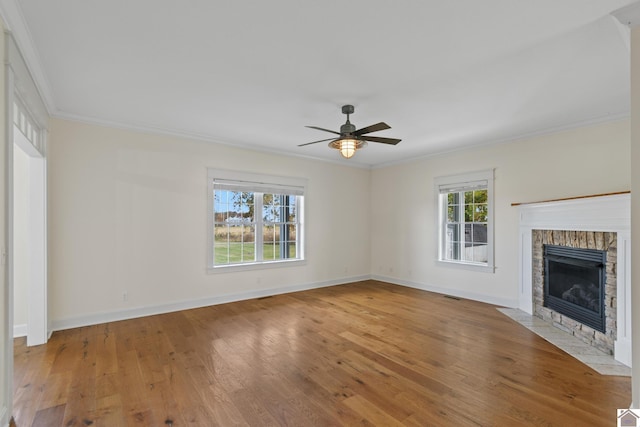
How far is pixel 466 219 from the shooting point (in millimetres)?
5789

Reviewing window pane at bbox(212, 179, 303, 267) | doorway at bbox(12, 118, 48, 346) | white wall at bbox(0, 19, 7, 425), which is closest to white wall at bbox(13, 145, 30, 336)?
doorway at bbox(12, 118, 48, 346)

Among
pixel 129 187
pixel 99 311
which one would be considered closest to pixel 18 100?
pixel 129 187

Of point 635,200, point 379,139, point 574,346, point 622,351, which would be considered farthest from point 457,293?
point 635,200

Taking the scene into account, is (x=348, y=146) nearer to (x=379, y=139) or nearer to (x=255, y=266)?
(x=379, y=139)

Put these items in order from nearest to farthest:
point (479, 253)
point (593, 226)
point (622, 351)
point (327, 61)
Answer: point (327, 61) < point (622, 351) < point (593, 226) < point (479, 253)

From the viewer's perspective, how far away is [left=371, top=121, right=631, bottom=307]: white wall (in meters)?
4.17

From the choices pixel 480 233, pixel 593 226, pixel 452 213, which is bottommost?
pixel 480 233

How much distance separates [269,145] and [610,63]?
445 centimetres

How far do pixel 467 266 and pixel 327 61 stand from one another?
4.51m

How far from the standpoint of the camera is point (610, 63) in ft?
8.87

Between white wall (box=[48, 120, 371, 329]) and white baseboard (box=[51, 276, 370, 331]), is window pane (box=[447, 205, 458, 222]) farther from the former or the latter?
white wall (box=[48, 120, 371, 329])

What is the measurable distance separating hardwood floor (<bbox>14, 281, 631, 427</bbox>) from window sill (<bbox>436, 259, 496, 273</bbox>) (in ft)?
3.54

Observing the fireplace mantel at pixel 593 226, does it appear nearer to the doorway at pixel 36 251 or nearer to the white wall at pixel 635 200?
the white wall at pixel 635 200

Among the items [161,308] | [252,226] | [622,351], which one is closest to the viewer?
[622,351]
